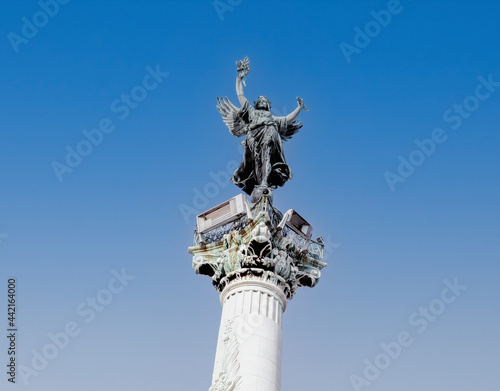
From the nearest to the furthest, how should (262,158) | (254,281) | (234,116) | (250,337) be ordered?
1. (250,337)
2. (254,281)
3. (262,158)
4. (234,116)

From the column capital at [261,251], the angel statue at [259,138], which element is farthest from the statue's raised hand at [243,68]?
the column capital at [261,251]

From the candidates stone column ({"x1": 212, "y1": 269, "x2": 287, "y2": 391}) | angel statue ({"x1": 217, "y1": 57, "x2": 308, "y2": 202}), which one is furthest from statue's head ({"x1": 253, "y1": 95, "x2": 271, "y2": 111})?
stone column ({"x1": 212, "y1": 269, "x2": 287, "y2": 391})

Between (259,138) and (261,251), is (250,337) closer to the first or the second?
(261,251)

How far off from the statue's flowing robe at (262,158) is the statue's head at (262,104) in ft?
2.11

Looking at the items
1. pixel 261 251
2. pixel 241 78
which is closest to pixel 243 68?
pixel 241 78

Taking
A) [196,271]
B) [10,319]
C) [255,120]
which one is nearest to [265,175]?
[255,120]

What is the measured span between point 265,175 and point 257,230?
397cm

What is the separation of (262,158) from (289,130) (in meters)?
2.71

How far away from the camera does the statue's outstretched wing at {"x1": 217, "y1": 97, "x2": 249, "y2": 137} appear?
29.2 m

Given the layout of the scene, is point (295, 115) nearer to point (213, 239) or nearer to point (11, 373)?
point (213, 239)

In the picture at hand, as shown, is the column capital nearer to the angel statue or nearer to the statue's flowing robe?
the angel statue

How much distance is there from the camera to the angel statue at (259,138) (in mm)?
27672

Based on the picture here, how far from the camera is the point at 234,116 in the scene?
1166 inches

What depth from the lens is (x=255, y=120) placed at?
2870cm
